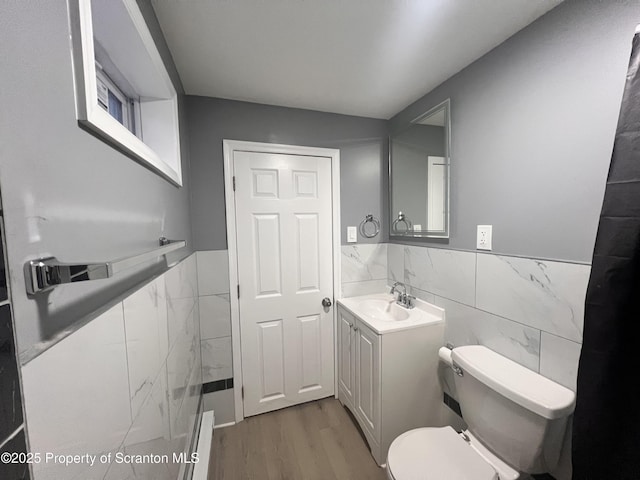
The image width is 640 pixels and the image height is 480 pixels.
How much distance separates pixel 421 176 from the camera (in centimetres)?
179

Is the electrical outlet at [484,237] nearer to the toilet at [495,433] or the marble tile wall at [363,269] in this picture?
the toilet at [495,433]

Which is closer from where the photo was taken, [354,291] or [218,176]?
[218,176]

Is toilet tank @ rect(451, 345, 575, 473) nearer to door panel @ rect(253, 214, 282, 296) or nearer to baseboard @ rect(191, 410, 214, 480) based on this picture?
door panel @ rect(253, 214, 282, 296)

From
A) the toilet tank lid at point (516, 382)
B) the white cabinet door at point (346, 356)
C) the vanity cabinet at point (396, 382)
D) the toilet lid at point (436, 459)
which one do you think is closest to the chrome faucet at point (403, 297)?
the vanity cabinet at point (396, 382)

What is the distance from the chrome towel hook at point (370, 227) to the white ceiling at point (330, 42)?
898 millimetres

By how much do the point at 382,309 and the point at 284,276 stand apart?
2.64ft

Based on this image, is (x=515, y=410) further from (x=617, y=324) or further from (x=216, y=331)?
Result: (x=216, y=331)

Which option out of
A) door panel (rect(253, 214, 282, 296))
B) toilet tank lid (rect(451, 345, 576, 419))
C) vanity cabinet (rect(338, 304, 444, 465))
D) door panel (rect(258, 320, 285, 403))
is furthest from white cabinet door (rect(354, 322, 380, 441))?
door panel (rect(253, 214, 282, 296))

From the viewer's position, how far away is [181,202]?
1395 mm

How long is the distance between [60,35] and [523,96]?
5.23ft

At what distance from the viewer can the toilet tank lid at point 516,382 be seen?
925mm

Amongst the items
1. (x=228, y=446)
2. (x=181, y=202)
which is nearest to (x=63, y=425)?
(x=181, y=202)

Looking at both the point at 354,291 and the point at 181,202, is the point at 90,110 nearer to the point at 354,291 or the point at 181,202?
the point at 181,202

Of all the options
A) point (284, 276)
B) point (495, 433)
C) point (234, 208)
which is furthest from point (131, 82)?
point (495, 433)
